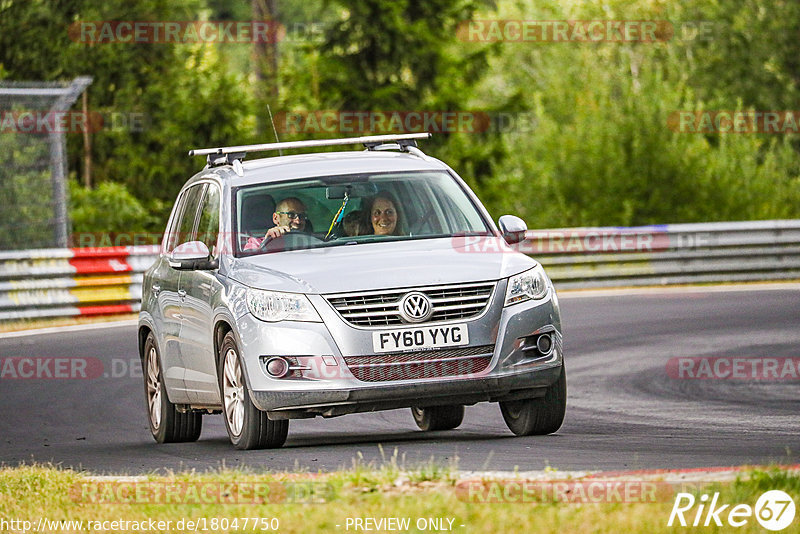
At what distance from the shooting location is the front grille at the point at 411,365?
9234 millimetres

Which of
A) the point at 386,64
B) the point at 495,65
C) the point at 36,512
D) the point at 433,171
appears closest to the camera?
the point at 36,512

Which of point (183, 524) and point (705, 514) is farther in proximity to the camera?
point (183, 524)

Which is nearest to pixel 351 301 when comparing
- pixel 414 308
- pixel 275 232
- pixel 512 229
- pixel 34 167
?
pixel 414 308

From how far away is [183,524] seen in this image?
6.57 metres

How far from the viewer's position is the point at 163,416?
459 inches

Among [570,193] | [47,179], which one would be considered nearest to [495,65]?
[570,193]

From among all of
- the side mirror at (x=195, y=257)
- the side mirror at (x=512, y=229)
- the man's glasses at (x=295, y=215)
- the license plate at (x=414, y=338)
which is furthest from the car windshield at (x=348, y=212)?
the license plate at (x=414, y=338)

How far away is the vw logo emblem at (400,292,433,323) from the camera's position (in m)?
9.23

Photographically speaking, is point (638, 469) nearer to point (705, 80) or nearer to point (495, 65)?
point (705, 80)

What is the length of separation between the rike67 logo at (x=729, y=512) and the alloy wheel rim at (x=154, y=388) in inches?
243

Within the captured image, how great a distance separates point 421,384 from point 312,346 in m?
0.66

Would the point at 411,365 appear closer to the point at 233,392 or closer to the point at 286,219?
the point at 233,392

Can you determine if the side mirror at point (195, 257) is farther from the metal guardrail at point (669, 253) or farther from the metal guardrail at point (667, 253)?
the metal guardrail at point (669, 253)

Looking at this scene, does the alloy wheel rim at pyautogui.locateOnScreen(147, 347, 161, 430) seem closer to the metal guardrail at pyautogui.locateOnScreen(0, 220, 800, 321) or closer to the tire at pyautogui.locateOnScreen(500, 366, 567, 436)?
the tire at pyautogui.locateOnScreen(500, 366, 567, 436)
